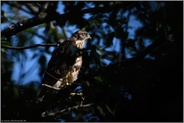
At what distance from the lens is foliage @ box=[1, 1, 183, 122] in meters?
2.77

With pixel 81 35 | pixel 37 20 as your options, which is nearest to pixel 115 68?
pixel 37 20

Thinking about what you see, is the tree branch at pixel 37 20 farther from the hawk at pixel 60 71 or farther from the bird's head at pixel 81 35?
the bird's head at pixel 81 35

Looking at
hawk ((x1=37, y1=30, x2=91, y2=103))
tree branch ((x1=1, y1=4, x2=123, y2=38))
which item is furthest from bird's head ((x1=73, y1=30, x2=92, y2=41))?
tree branch ((x1=1, y1=4, x2=123, y2=38))

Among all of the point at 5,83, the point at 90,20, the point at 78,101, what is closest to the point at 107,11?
the point at 90,20

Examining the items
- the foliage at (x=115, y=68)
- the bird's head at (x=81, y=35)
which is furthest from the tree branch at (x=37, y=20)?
the bird's head at (x=81, y=35)

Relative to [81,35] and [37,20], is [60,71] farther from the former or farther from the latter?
[37,20]

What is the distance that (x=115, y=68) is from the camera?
12.4 ft

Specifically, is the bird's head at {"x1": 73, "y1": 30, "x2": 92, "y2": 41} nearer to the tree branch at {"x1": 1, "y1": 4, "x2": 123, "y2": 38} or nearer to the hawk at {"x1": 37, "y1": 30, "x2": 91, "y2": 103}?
the hawk at {"x1": 37, "y1": 30, "x2": 91, "y2": 103}

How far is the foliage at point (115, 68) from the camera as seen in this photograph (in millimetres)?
2768

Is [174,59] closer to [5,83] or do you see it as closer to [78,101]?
[78,101]

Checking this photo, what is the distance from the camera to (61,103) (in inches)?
182

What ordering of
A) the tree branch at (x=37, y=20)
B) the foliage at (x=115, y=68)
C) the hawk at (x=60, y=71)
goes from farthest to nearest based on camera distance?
the hawk at (x=60, y=71)
the tree branch at (x=37, y=20)
the foliage at (x=115, y=68)

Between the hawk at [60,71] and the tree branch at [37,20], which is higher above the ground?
the tree branch at [37,20]

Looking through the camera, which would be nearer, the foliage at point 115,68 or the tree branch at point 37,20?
the foliage at point 115,68
